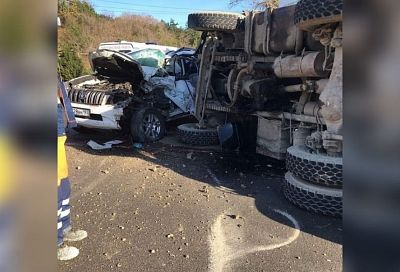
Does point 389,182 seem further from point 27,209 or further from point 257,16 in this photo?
point 257,16

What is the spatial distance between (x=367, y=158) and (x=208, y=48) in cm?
756

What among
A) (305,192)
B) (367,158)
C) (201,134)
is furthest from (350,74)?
(201,134)

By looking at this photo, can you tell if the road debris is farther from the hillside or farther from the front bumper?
the hillside

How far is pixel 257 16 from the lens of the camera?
6691 mm

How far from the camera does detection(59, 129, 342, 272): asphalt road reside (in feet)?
10.5

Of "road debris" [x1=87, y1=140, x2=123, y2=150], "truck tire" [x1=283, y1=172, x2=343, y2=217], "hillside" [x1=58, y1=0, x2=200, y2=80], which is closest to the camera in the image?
"truck tire" [x1=283, y1=172, x2=343, y2=217]

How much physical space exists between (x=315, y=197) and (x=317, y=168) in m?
0.29

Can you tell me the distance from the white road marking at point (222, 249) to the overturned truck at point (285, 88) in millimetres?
680

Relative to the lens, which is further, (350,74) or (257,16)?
(257,16)

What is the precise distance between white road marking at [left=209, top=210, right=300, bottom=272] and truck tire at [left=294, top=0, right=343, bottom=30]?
201cm

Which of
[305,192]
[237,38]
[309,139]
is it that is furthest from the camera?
[237,38]

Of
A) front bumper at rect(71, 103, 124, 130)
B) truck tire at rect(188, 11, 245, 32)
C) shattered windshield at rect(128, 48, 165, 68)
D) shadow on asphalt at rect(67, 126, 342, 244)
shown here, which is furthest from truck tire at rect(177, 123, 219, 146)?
shattered windshield at rect(128, 48, 165, 68)

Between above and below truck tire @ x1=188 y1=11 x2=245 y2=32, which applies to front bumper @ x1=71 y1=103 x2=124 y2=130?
below

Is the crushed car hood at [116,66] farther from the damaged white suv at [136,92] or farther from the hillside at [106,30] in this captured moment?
the hillside at [106,30]
